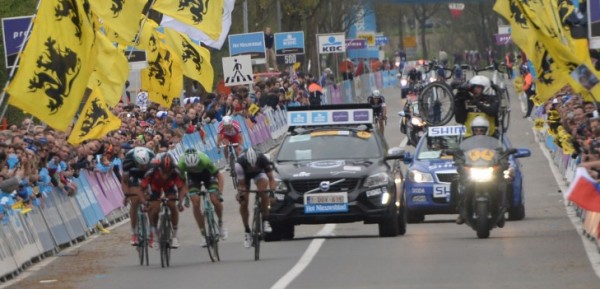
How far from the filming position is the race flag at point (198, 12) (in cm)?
2869

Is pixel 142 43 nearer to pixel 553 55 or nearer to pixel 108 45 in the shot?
pixel 108 45

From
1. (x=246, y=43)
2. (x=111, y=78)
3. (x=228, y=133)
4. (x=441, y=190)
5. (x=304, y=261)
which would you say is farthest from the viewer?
(x=246, y=43)

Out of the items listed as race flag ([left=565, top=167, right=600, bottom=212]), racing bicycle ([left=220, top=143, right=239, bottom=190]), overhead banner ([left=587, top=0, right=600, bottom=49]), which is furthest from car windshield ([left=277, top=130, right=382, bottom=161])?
racing bicycle ([left=220, top=143, right=239, bottom=190])

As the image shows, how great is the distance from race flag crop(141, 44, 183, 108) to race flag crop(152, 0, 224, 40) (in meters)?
2.48

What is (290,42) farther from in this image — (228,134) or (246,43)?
(228,134)

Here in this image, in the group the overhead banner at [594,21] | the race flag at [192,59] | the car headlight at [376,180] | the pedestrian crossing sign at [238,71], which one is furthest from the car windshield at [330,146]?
the pedestrian crossing sign at [238,71]

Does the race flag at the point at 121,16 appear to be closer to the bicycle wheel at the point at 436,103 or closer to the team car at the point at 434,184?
the team car at the point at 434,184

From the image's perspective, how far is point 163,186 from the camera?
22312 mm

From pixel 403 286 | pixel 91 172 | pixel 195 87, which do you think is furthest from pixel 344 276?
pixel 195 87

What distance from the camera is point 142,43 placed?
31.8 metres

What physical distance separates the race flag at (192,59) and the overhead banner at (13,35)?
7289 mm

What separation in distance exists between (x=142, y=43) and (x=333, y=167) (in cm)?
853

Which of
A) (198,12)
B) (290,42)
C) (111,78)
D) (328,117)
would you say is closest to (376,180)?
(328,117)

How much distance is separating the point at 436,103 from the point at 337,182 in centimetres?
402
